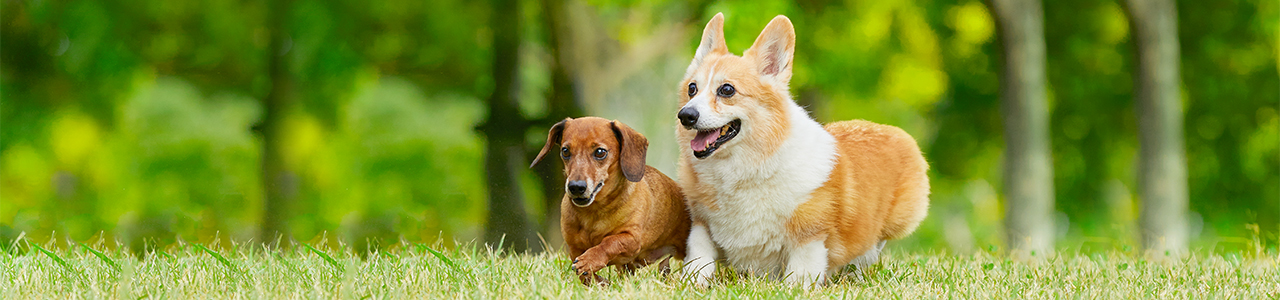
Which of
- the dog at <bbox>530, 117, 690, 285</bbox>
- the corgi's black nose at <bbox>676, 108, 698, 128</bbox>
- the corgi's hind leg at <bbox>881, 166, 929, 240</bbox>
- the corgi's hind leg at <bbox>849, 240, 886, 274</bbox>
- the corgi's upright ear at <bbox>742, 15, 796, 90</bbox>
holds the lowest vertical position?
the corgi's hind leg at <bbox>849, 240, 886, 274</bbox>

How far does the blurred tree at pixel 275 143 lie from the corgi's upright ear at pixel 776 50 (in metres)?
4.02

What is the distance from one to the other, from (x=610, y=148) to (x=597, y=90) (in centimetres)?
434

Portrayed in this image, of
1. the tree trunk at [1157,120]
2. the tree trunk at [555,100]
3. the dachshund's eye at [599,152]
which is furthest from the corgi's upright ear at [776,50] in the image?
the tree trunk at [1157,120]

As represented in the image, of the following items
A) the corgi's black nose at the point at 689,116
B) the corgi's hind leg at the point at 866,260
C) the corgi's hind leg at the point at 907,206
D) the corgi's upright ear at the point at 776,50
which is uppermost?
the corgi's upright ear at the point at 776,50

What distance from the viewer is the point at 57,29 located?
8789 mm

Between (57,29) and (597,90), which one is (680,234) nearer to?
(597,90)

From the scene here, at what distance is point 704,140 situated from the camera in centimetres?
443

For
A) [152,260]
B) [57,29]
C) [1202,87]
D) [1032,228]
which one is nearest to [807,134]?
[152,260]

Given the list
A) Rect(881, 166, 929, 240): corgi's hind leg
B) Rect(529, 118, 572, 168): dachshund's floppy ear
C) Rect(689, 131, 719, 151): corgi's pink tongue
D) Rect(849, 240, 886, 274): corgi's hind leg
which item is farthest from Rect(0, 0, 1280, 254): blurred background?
Rect(689, 131, 719, 151): corgi's pink tongue

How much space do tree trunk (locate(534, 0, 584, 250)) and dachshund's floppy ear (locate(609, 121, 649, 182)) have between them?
12.2 ft

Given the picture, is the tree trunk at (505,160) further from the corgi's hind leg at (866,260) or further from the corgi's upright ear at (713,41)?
the corgi's upright ear at (713,41)

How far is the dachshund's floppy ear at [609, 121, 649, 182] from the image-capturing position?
14.6 ft

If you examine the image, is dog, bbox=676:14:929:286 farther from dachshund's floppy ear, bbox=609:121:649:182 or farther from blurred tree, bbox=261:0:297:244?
blurred tree, bbox=261:0:297:244

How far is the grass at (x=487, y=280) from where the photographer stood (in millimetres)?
4383
